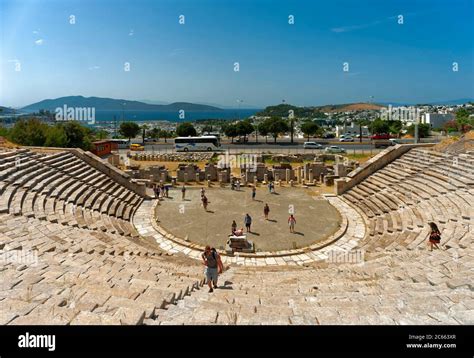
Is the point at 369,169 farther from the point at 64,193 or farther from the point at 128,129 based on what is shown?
the point at 128,129

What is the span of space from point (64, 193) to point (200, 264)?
919 centimetres

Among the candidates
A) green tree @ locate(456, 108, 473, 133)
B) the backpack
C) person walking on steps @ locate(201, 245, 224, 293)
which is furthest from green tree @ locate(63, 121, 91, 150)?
green tree @ locate(456, 108, 473, 133)

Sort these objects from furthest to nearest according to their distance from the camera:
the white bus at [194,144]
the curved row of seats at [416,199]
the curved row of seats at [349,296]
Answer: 1. the white bus at [194,144]
2. the curved row of seats at [416,199]
3. the curved row of seats at [349,296]

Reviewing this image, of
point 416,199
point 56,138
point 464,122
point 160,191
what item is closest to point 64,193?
point 160,191

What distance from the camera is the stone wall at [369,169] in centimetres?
2355

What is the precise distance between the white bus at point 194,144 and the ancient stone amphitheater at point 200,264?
88.3 ft

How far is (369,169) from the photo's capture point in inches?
940

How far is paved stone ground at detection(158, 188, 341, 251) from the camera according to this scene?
15867 mm

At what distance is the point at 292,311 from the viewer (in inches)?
253

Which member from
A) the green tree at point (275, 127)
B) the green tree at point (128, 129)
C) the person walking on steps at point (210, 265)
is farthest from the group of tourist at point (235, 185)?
the green tree at point (128, 129)

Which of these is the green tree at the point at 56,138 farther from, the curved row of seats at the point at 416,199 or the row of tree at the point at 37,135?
the curved row of seats at the point at 416,199
